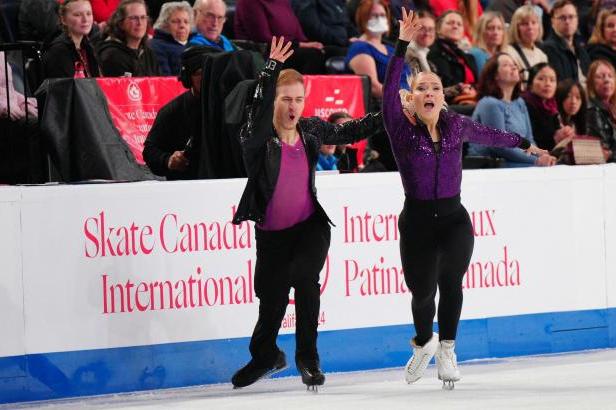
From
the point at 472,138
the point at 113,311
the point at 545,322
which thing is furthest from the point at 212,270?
the point at 545,322

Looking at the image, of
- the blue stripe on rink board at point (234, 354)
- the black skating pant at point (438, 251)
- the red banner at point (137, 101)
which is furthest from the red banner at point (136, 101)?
the black skating pant at point (438, 251)

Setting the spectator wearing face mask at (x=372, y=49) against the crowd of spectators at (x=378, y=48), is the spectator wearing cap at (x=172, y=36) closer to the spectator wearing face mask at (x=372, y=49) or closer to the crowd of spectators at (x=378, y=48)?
the crowd of spectators at (x=378, y=48)

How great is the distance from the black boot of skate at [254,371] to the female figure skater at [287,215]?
0.02 metres

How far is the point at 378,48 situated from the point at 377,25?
0.70 feet

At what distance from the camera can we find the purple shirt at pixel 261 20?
412 inches

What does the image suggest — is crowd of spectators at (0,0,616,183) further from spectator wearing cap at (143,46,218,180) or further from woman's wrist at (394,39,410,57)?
woman's wrist at (394,39,410,57)

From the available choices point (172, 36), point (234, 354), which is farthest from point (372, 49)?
point (234, 354)

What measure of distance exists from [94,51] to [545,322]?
3515 millimetres

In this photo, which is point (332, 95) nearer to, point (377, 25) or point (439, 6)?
point (377, 25)

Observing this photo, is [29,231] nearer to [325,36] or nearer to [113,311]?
[113,311]

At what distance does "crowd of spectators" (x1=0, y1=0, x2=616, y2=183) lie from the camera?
8875 millimetres

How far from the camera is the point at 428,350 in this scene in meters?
6.60

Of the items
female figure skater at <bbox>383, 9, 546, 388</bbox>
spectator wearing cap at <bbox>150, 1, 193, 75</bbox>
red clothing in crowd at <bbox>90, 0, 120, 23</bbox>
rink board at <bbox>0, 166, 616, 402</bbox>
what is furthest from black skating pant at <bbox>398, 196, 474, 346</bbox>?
red clothing in crowd at <bbox>90, 0, 120, 23</bbox>

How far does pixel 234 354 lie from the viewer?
7.16m
